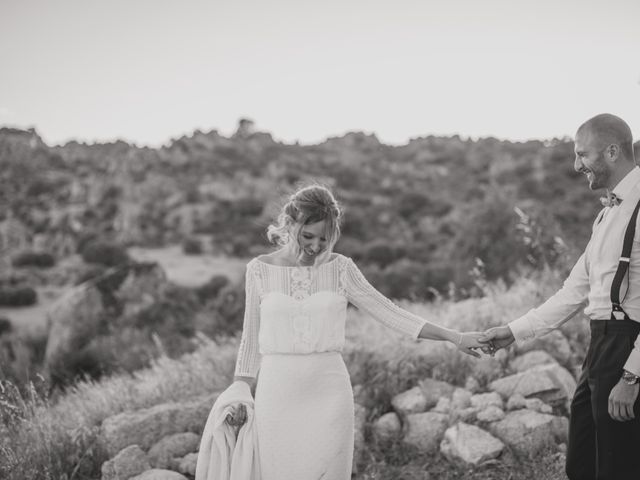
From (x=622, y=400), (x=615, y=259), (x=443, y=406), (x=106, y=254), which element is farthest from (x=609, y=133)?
(x=106, y=254)

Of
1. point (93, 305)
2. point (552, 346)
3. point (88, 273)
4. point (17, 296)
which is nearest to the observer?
point (552, 346)

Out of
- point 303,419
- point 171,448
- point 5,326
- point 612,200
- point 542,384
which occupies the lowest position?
point 5,326

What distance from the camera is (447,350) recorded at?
19.5 ft

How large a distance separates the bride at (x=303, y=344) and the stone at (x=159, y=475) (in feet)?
4.54

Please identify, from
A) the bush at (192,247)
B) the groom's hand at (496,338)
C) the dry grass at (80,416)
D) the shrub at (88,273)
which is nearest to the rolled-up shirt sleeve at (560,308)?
the groom's hand at (496,338)

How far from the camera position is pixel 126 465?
14.5 ft

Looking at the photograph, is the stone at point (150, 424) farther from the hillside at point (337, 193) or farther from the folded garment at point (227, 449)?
the hillside at point (337, 193)

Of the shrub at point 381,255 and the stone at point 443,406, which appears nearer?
the stone at point 443,406

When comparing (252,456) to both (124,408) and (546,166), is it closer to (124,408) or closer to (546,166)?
(124,408)

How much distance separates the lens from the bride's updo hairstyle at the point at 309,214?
11.1 feet

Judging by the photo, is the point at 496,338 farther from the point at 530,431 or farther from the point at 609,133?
the point at 609,133

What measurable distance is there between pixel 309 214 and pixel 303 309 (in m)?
0.58

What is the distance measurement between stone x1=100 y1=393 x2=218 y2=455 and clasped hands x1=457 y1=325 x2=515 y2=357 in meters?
2.78

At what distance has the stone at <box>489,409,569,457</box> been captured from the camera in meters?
4.51
